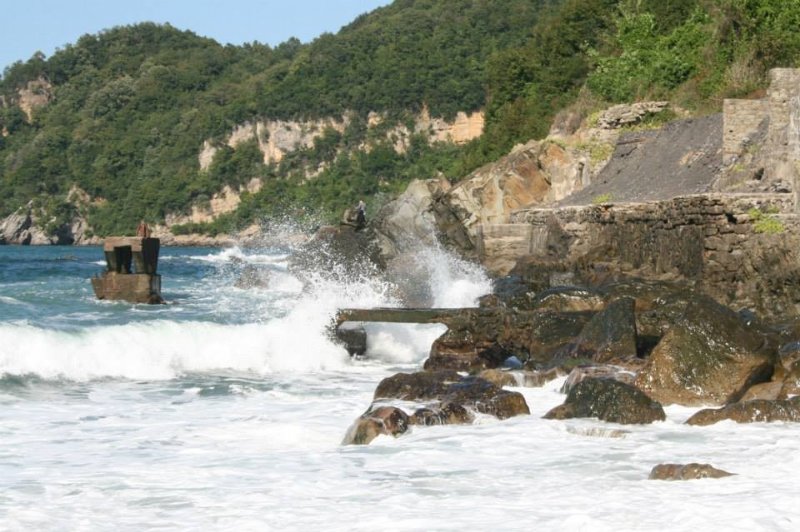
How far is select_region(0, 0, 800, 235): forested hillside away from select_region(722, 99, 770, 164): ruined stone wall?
24.3 meters

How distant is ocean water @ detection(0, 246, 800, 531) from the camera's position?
802cm

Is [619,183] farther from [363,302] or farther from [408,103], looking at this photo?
[408,103]

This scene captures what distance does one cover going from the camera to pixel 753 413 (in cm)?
1085

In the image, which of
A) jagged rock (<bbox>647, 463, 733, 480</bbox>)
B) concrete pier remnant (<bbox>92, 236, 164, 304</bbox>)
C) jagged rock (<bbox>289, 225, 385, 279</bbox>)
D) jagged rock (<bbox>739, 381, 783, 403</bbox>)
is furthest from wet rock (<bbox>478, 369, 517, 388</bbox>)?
jagged rock (<bbox>289, 225, 385, 279</bbox>)

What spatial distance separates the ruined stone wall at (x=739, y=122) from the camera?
81.3 ft

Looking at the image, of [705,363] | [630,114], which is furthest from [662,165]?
[705,363]

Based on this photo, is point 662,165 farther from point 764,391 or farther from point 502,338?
point 764,391

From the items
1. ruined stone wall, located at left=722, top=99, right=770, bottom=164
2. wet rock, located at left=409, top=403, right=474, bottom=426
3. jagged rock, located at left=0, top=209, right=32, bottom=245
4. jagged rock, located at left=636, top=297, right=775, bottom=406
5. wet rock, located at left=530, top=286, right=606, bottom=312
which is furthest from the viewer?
jagged rock, located at left=0, top=209, right=32, bottom=245

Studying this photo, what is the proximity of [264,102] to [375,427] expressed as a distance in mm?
127433

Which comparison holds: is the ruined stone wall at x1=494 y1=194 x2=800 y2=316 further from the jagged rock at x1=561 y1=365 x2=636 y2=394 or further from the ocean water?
the jagged rock at x1=561 y1=365 x2=636 y2=394

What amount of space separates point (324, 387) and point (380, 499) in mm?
6283

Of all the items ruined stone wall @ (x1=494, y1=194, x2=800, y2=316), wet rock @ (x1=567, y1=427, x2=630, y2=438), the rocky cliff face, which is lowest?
wet rock @ (x1=567, y1=427, x2=630, y2=438)

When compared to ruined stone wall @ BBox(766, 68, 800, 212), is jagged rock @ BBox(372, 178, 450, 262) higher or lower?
lower

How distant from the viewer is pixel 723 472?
346 inches
